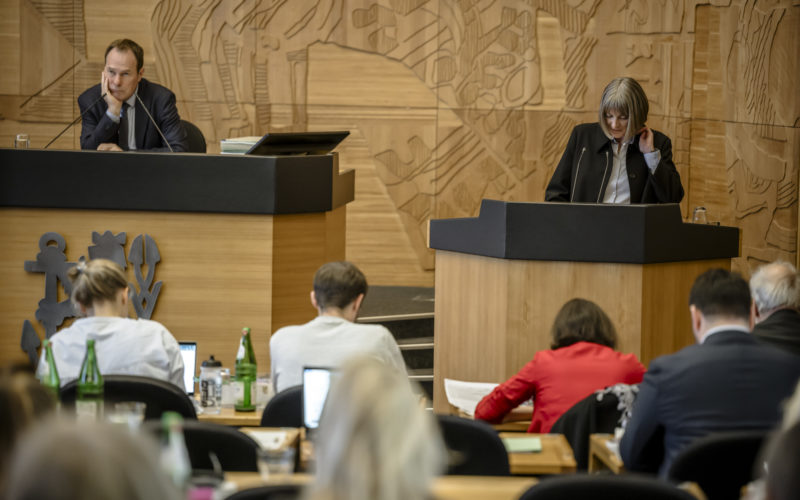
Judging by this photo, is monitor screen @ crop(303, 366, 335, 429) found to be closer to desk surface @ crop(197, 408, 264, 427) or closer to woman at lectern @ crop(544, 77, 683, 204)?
desk surface @ crop(197, 408, 264, 427)

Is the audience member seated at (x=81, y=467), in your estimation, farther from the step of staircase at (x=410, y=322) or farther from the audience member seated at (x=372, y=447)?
the step of staircase at (x=410, y=322)

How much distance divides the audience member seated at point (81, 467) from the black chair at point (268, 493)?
0.96 meters

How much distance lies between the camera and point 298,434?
9.95ft

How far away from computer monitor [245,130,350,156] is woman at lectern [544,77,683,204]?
122cm

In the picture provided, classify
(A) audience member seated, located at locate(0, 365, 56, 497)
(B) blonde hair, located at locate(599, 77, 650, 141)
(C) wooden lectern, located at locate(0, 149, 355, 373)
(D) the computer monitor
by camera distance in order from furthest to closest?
1. (D) the computer monitor
2. (C) wooden lectern, located at locate(0, 149, 355, 373)
3. (B) blonde hair, located at locate(599, 77, 650, 141)
4. (A) audience member seated, located at locate(0, 365, 56, 497)

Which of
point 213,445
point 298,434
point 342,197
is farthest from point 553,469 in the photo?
point 342,197

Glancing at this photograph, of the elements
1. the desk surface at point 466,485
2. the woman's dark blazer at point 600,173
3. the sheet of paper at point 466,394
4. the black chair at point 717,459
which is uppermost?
the woman's dark blazer at point 600,173

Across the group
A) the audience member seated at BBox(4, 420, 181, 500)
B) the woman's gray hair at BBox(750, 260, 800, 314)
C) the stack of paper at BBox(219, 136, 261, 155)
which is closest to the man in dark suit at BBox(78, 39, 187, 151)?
the stack of paper at BBox(219, 136, 261, 155)

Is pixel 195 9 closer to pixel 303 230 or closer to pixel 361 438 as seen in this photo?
pixel 303 230

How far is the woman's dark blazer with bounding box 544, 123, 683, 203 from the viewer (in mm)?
5074

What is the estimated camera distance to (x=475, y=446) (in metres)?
2.89

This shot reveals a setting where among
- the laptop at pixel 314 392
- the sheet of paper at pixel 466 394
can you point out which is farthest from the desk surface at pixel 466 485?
the sheet of paper at pixel 466 394

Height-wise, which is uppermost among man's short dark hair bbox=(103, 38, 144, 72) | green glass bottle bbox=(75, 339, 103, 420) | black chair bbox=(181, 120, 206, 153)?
man's short dark hair bbox=(103, 38, 144, 72)

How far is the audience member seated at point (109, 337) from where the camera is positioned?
3.44 meters
